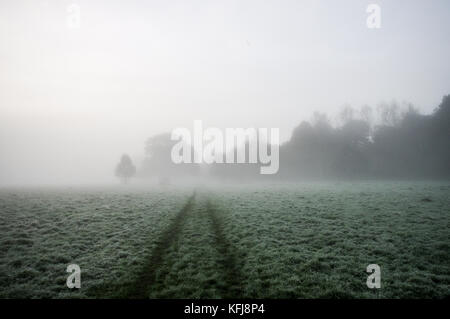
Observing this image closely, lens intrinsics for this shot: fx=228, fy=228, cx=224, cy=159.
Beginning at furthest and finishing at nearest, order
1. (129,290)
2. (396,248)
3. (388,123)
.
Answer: (388,123)
(396,248)
(129,290)

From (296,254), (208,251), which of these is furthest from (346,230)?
(208,251)

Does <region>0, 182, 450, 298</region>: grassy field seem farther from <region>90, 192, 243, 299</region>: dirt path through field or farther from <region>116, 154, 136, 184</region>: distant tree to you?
<region>116, 154, 136, 184</region>: distant tree

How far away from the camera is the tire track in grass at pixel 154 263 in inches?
348

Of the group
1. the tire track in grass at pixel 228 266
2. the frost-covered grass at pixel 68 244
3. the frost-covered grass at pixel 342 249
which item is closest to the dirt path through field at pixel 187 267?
the tire track in grass at pixel 228 266

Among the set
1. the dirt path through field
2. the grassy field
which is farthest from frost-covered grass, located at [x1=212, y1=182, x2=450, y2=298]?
the dirt path through field

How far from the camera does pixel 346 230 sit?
1520 cm

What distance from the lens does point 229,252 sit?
12672 millimetres

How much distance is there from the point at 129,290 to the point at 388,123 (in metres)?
84.3

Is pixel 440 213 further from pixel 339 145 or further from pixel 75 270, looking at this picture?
pixel 339 145

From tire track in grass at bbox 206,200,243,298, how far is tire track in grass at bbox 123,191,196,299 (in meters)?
2.80

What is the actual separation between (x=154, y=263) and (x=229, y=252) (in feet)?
13.1

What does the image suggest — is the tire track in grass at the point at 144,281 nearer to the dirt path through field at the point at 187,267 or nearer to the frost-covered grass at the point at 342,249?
the dirt path through field at the point at 187,267

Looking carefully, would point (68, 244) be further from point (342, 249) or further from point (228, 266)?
point (342, 249)
